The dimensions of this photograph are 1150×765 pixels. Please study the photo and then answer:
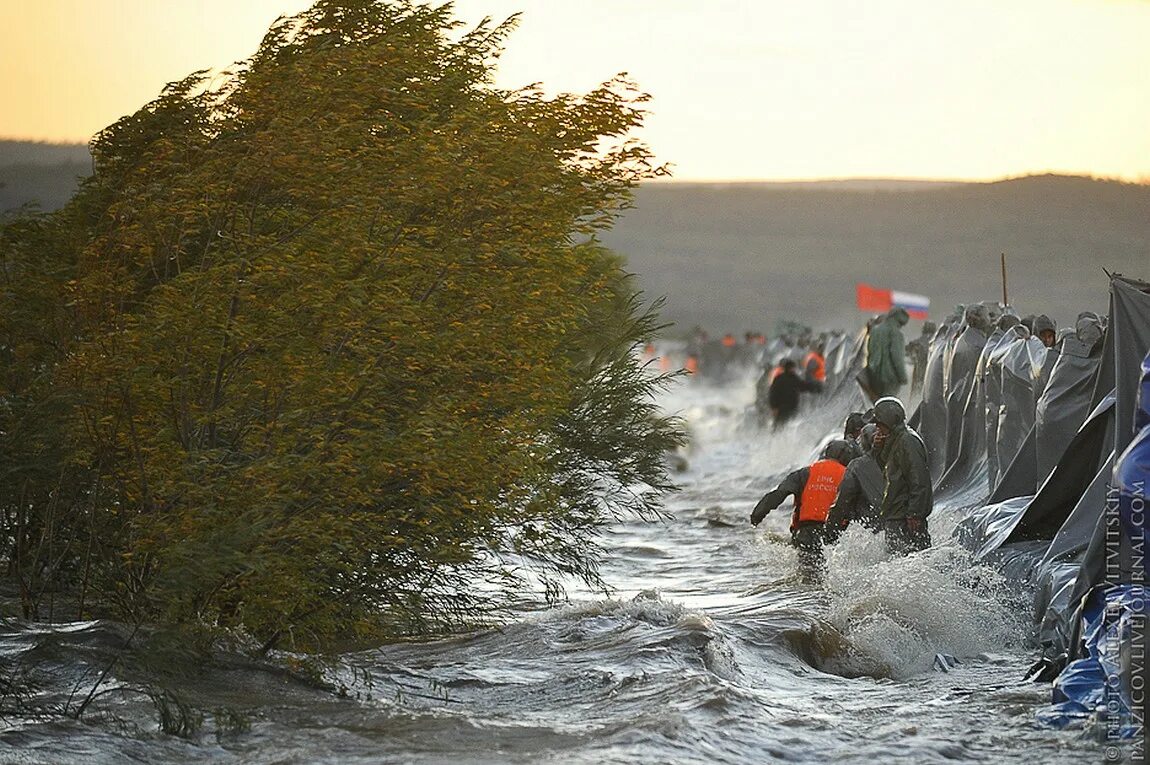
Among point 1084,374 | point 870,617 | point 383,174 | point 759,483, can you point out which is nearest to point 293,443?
point 383,174

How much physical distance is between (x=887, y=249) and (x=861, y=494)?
438 ft

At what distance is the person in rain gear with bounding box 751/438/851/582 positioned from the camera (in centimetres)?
1374

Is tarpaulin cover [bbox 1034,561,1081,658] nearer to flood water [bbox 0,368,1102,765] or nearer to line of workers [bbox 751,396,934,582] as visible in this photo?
Result: flood water [bbox 0,368,1102,765]

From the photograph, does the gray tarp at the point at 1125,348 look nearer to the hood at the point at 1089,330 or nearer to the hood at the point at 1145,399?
the hood at the point at 1089,330

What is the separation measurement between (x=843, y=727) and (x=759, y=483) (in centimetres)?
1845

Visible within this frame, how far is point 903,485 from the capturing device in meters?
12.4

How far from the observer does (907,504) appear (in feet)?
40.8

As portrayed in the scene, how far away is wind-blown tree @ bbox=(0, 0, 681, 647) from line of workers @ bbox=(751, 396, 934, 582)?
2.33 metres

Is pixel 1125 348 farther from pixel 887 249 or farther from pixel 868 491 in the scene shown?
pixel 887 249

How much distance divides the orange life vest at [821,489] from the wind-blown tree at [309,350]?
2573 millimetres

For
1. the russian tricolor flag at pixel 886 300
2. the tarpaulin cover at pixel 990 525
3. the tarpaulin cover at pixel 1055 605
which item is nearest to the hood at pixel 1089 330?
the tarpaulin cover at pixel 990 525

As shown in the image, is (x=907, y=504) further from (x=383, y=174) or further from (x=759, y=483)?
(x=759, y=483)

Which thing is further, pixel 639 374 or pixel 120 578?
pixel 639 374

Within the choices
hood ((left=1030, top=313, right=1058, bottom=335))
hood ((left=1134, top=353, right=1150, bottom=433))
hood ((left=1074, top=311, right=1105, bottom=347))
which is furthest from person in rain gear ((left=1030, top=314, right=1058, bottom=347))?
hood ((left=1134, top=353, right=1150, bottom=433))
